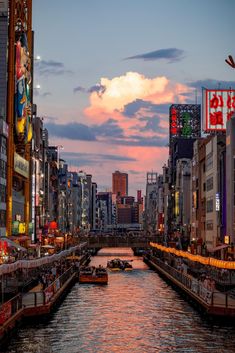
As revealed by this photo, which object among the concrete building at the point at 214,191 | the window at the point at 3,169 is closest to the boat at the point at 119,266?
the concrete building at the point at 214,191

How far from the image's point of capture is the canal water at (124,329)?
48.9m

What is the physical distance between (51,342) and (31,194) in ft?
311

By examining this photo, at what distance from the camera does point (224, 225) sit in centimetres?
11669

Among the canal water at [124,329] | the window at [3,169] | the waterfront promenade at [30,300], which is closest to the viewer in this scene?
the waterfront promenade at [30,300]

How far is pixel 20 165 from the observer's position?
121625mm

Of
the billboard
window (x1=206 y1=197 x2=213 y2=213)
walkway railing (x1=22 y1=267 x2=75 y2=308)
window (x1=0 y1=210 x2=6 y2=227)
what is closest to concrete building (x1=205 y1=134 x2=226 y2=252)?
window (x1=206 y1=197 x2=213 y2=213)

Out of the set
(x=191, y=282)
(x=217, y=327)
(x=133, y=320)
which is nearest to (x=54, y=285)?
(x=133, y=320)

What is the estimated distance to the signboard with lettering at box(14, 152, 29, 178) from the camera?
117062 millimetres

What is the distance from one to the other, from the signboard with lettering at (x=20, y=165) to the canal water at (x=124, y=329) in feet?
126

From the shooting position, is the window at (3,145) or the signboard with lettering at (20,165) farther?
the signboard with lettering at (20,165)

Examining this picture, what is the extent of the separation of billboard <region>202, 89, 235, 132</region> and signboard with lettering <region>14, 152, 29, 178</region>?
34.4 metres

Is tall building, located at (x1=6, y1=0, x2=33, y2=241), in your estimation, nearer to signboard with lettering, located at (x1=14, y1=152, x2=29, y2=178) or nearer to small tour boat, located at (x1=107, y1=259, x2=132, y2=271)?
Result: signboard with lettering, located at (x1=14, y1=152, x2=29, y2=178)

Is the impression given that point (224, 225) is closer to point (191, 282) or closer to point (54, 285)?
point (191, 282)

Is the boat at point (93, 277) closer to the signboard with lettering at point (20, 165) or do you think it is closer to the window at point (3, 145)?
the window at point (3, 145)
